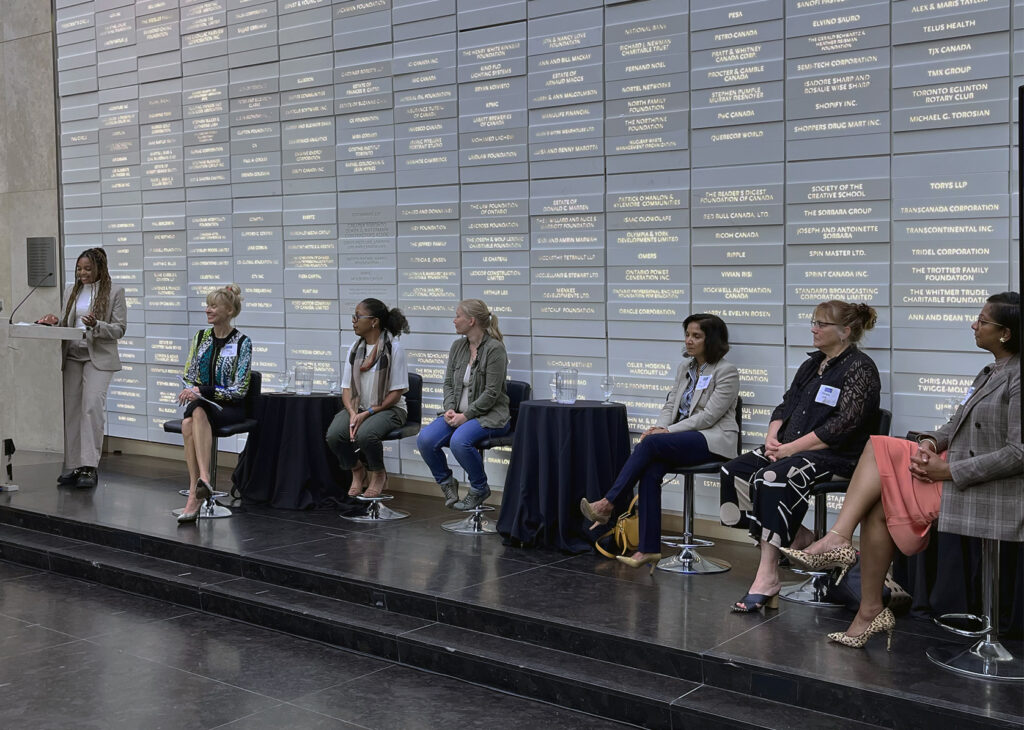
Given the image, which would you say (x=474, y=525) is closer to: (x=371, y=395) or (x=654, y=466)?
(x=371, y=395)

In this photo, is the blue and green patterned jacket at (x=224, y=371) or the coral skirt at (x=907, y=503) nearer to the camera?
the coral skirt at (x=907, y=503)

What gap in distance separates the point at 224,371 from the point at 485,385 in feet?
5.79

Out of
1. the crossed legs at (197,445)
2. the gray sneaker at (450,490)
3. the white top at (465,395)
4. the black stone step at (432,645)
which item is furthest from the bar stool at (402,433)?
the black stone step at (432,645)

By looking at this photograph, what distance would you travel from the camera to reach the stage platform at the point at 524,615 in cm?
350

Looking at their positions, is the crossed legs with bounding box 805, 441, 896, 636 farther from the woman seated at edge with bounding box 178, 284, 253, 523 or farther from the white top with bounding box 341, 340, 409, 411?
the woman seated at edge with bounding box 178, 284, 253, 523

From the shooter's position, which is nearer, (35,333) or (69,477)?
(35,333)

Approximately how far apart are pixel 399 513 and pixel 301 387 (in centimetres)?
110

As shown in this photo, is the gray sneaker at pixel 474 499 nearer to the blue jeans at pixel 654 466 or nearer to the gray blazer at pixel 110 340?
the blue jeans at pixel 654 466

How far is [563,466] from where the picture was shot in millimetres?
5316

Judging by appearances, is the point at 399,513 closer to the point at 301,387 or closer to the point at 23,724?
the point at 301,387

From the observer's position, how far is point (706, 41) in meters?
5.50

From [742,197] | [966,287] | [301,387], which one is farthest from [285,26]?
[966,287]

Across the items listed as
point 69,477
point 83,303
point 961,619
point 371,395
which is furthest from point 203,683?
point 83,303

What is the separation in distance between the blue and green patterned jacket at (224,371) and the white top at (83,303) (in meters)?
1.20
